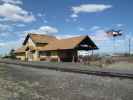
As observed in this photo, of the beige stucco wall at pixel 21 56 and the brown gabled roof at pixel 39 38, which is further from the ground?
the brown gabled roof at pixel 39 38

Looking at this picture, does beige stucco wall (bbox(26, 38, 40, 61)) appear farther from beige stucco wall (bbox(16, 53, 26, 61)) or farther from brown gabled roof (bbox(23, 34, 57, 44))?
beige stucco wall (bbox(16, 53, 26, 61))

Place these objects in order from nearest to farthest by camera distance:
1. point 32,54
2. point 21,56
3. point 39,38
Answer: point 32,54, point 39,38, point 21,56

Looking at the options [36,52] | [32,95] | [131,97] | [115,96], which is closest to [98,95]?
[115,96]

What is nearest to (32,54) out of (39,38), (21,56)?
(39,38)

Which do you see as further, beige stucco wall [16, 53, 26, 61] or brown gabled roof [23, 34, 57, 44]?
beige stucco wall [16, 53, 26, 61]

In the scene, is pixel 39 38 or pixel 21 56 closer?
pixel 39 38

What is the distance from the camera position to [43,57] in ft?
192

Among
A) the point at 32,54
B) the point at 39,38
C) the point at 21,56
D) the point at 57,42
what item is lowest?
the point at 21,56

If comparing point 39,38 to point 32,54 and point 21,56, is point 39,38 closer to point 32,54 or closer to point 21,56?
point 32,54

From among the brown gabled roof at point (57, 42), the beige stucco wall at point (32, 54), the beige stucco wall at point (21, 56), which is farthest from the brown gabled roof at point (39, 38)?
the beige stucco wall at point (21, 56)

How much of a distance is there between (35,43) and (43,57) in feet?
20.9

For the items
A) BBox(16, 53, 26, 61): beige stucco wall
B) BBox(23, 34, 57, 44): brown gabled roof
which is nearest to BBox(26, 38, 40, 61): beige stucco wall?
BBox(23, 34, 57, 44): brown gabled roof

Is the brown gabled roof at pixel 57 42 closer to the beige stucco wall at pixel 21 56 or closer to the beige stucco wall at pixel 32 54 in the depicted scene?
the beige stucco wall at pixel 32 54

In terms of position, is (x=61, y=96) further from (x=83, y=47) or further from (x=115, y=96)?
(x=83, y=47)
